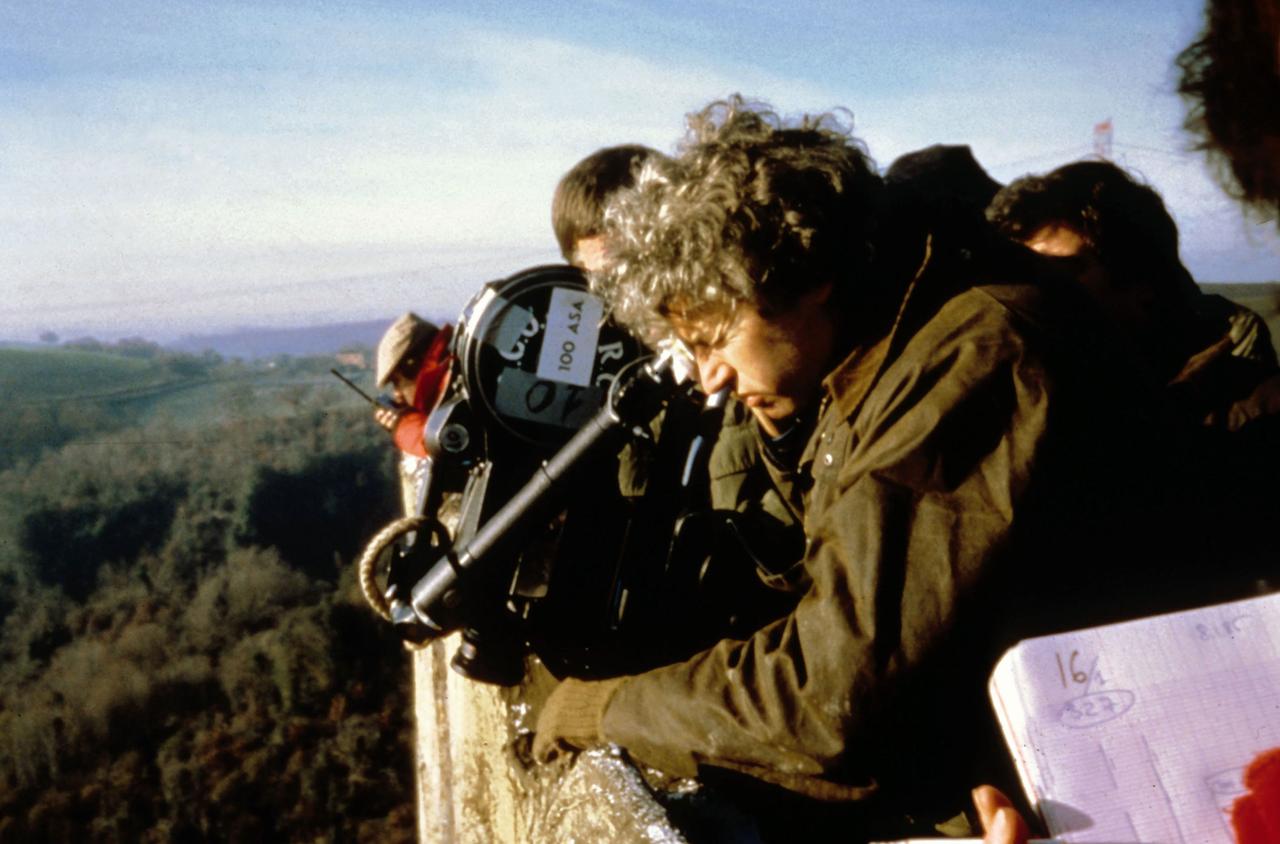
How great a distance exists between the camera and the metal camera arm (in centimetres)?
215

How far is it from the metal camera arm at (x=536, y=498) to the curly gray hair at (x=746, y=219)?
0.15 metres

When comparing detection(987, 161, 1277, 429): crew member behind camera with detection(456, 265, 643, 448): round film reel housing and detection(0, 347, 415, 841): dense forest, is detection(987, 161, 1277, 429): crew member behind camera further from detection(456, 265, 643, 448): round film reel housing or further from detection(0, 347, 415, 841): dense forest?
detection(0, 347, 415, 841): dense forest

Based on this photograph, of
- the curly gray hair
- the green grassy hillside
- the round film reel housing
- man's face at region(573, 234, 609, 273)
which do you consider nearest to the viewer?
the curly gray hair

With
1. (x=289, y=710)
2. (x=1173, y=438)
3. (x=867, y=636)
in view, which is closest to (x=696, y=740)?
(x=867, y=636)

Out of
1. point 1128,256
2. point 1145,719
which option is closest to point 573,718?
point 1145,719

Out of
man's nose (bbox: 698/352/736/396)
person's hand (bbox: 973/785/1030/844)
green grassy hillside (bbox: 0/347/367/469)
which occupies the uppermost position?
man's nose (bbox: 698/352/736/396)

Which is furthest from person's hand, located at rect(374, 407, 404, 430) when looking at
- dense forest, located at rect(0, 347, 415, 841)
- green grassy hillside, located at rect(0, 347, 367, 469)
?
green grassy hillside, located at rect(0, 347, 367, 469)

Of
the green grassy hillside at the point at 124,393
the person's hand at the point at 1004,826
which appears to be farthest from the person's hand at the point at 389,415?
the green grassy hillside at the point at 124,393

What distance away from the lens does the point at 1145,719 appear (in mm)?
1217

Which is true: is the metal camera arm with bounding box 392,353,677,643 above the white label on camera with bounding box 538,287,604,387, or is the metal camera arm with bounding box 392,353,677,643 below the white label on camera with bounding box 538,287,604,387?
below

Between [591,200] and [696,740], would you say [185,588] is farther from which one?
[696,740]

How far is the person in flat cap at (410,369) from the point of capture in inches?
209

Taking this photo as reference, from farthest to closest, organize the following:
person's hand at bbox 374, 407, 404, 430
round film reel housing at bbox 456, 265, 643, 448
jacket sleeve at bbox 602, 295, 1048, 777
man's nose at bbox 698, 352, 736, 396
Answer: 1. person's hand at bbox 374, 407, 404, 430
2. round film reel housing at bbox 456, 265, 643, 448
3. man's nose at bbox 698, 352, 736, 396
4. jacket sleeve at bbox 602, 295, 1048, 777

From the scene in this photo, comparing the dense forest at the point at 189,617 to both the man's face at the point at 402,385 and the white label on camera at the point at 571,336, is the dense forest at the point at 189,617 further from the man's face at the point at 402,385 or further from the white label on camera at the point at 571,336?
the white label on camera at the point at 571,336
